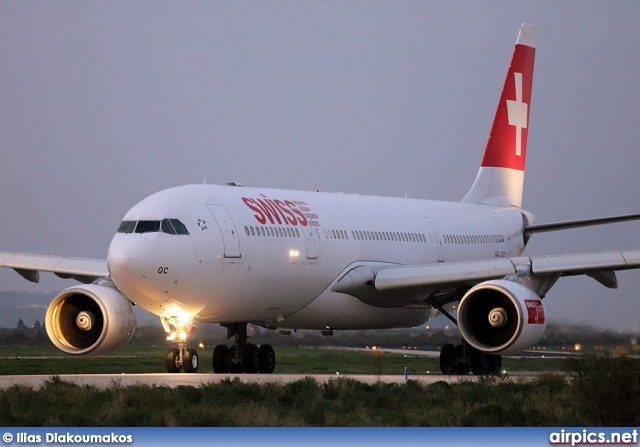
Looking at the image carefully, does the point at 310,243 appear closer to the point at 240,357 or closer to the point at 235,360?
the point at 240,357

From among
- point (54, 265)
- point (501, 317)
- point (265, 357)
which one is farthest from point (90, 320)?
point (501, 317)

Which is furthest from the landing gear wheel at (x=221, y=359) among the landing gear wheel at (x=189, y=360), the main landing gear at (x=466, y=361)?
the main landing gear at (x=466, y=361)

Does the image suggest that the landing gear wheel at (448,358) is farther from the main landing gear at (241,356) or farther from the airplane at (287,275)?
the main landing gear at (241,356)

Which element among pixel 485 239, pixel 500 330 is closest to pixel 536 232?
pixel 485 239

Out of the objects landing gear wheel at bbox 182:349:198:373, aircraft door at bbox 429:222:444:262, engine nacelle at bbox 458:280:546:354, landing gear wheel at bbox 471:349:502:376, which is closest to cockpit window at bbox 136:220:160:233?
landing gear wheel at bbox 182:349:198:373

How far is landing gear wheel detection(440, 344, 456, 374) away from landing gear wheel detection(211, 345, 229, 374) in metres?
5.10

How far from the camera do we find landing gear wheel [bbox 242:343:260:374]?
26.3m

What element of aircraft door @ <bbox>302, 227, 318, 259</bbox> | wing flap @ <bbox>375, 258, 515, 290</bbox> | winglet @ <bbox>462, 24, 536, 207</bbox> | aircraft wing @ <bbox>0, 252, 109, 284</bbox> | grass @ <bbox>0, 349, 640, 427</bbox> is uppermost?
winglet @ <bbox>462, 24, 536, 207</bbox>

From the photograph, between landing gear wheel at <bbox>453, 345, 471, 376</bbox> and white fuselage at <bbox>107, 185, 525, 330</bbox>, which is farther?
landing gear wheel at <bbox>453, 345, 471, 376</bbox>

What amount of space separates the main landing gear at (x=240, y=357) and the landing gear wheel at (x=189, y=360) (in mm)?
2714

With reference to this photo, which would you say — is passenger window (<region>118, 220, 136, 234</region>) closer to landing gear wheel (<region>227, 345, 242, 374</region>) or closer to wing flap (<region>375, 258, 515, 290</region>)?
landing gear wheel (<region>227, 345, 242, 374</region>)

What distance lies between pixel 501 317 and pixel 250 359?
546cm

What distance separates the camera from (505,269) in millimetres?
25344

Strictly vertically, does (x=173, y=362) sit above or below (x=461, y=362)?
above
